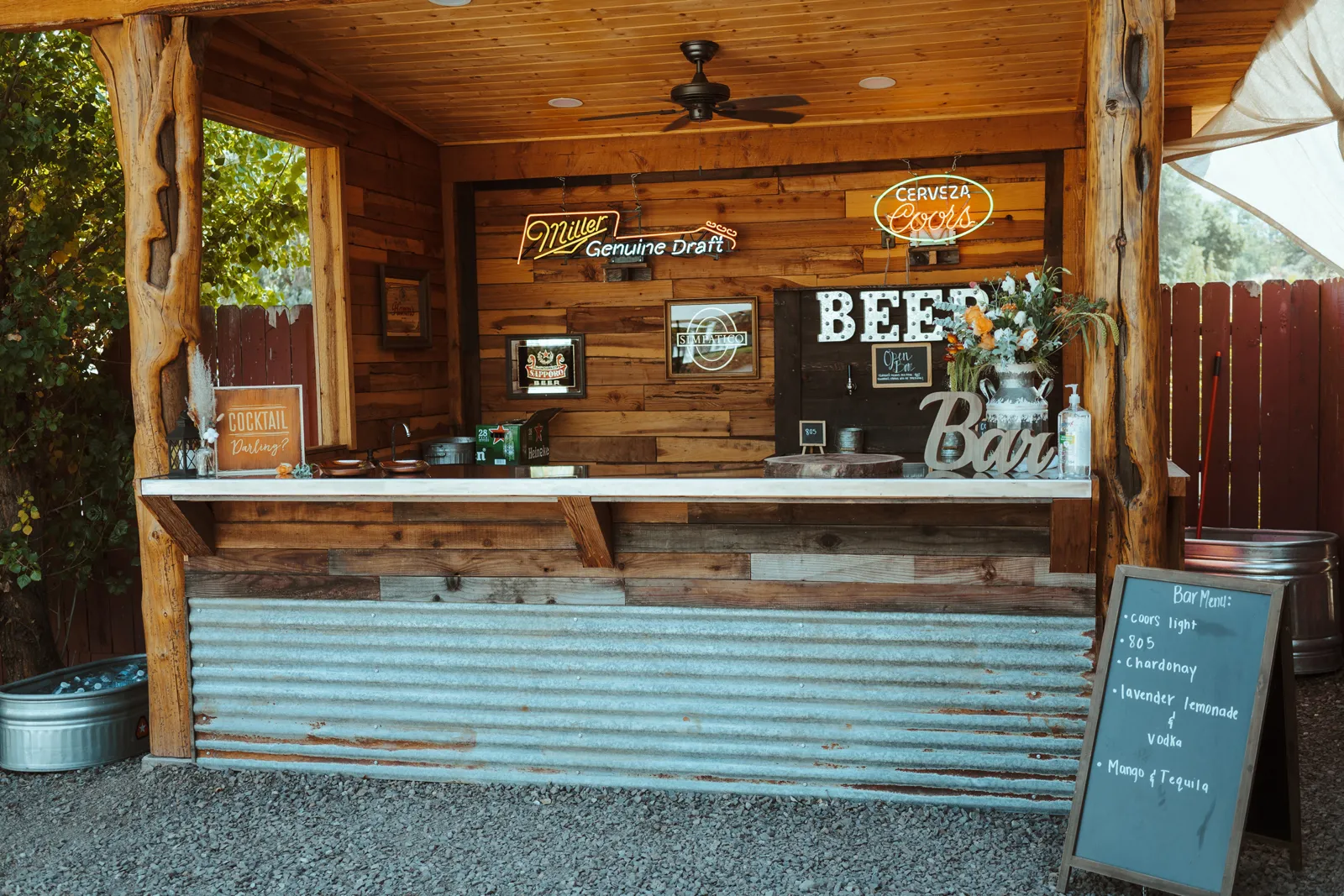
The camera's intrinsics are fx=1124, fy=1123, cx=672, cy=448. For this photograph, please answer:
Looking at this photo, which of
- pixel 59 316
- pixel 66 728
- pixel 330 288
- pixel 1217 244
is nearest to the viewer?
pixel 66 728

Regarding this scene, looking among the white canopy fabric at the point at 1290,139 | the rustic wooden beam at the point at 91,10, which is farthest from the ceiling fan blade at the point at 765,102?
the white canopy fabric at the point at 1290,139

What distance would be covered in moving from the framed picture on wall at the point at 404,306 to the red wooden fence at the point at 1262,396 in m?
4.25

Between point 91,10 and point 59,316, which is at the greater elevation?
point 91,10

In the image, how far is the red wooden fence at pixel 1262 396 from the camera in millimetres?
6160

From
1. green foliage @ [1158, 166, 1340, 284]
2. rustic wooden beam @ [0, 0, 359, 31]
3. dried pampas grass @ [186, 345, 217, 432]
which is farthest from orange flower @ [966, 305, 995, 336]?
green foliage @ [1158, 166, 1340, 284]

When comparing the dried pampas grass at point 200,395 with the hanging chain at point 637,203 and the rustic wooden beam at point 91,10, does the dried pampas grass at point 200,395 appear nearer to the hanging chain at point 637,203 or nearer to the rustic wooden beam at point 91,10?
the rustic wooden beam at point 91,10

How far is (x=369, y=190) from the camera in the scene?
234 inches

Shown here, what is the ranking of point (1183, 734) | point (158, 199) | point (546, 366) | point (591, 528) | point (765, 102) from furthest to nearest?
point (546, 366)
point (765, 102)
point (158, 199)
point (591, 528)
point (1183, 734)

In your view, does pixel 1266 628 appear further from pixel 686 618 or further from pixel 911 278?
pixel 911 278

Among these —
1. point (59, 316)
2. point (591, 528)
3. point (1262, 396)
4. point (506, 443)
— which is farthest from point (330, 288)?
point (1262, 396)

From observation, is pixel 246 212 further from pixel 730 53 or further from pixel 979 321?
pixel 979 321

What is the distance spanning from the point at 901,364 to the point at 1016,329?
2.89 m

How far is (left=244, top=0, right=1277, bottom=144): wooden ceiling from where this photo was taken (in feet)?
15.7

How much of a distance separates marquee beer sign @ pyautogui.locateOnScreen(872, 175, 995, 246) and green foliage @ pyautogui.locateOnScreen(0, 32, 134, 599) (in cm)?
402
